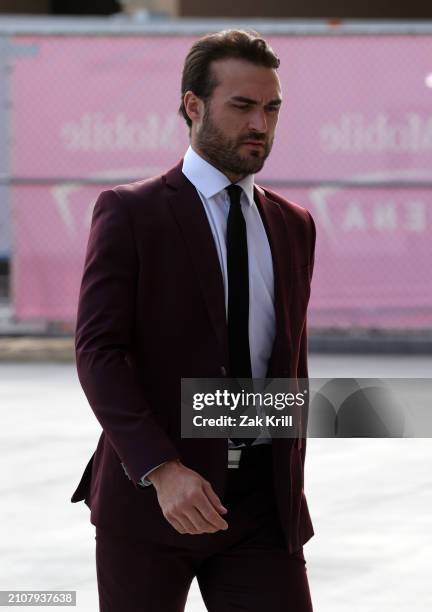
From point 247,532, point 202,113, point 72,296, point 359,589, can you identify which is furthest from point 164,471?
point 72,296

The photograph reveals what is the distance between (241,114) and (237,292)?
38 cm

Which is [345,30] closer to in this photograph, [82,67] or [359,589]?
[82,67]

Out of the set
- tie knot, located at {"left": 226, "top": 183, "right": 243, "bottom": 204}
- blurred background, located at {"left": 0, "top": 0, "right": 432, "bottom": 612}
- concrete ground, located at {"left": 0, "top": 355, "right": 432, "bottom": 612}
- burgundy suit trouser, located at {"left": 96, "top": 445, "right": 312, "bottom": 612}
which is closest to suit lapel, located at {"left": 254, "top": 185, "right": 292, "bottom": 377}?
tie knot, located at {"left": 226, "top": 183, "right": 243, "bottom": 204}

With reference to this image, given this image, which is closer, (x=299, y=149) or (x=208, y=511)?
(x=208, y=511)

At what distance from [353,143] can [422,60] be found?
A: 988mm

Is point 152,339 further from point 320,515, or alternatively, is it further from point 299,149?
point 299,149

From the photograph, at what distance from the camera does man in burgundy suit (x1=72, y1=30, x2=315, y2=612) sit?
117 inches

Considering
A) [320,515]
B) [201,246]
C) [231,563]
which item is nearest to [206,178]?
[201,246]

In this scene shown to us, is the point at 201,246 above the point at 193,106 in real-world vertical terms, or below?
below

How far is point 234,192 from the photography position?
123 inches

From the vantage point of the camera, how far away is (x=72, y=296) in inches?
514

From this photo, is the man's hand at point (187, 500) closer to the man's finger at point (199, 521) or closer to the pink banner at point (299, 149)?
the man's finger at point (199, 521)

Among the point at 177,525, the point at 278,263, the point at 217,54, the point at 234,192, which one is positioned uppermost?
the point at 217,54

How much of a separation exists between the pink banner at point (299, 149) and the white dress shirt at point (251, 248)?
976cm
